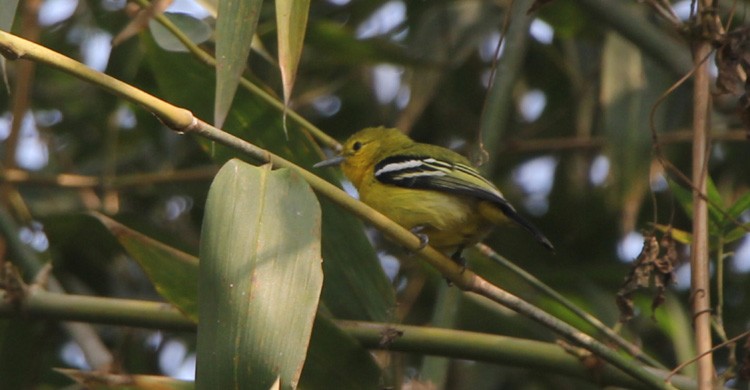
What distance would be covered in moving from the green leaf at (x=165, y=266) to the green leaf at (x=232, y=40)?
0.83 metres

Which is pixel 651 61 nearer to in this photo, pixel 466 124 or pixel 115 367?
pixel 466 124

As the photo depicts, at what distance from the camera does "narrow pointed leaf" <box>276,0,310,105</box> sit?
2119 millimetres

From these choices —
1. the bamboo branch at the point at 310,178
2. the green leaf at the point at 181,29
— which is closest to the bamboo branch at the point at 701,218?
the bamboo branch at the point at 310,178

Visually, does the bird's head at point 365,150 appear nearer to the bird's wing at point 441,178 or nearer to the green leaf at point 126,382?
the bird's wing at point 441,178

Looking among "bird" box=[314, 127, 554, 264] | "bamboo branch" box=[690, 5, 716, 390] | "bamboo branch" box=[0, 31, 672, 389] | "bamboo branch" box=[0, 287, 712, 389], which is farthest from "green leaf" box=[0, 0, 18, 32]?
"bamboo branch" box=[690, 5, 716, 390]

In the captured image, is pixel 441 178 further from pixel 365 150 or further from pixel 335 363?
pixel 335 363

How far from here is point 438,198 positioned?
3490mm

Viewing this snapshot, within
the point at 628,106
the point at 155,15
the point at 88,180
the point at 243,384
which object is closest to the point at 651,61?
the point at 628,106

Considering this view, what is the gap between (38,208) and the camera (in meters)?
5.06

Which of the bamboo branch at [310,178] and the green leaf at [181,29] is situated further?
the green leaf at [181,29]

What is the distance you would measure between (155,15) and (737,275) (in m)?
3.05

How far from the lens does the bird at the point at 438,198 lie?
3.39 m

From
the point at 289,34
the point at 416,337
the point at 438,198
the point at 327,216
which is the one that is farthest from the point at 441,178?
the point at 289,34

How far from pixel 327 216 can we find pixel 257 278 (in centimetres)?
119
